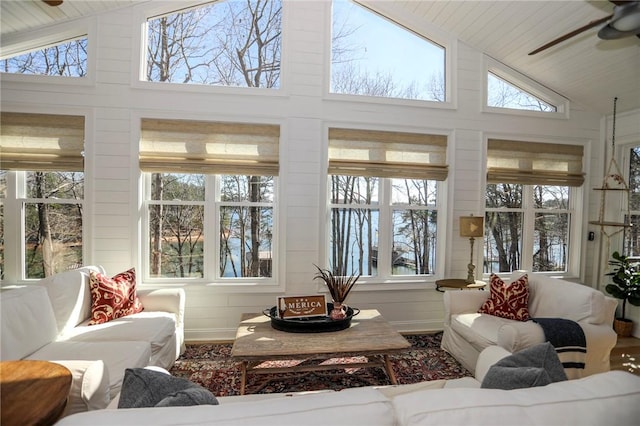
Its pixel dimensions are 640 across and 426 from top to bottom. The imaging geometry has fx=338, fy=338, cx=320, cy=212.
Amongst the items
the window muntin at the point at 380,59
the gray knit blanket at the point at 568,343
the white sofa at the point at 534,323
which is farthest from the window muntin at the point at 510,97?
the gray knit blanket at the point at 568,343

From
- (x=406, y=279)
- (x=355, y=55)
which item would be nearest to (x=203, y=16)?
(x=355, y=55)

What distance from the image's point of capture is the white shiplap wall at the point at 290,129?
11.9 ft

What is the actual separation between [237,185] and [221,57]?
1.49m

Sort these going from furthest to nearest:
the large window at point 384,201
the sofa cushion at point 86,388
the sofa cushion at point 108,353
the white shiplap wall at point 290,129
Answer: the large window at point 384,201 < the white shiplap wall at point 290,129 < the sofa cushion at point 108,353 < the sofa cushion at point 86,388

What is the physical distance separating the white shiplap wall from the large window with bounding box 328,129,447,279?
177 mm

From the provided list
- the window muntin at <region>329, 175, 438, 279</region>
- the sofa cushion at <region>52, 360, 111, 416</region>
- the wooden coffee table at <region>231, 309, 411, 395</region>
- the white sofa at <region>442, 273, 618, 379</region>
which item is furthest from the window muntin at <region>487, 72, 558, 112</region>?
the sofa cushion at <region>52, 360, 111, 416</region>

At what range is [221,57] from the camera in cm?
392

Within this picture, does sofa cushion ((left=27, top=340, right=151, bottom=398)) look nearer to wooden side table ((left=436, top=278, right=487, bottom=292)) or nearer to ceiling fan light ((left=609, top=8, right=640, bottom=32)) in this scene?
wooden side table ((left=436, top=278, right=487, bottom=292))

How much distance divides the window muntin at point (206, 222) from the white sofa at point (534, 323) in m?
2.10

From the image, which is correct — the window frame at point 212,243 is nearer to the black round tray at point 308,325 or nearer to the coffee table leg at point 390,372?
the black round tray at point 308,325

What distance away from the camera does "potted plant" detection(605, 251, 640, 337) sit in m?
3.96

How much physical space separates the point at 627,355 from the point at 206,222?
4.70 m

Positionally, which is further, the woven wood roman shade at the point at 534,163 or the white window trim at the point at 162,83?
the woven wood roman shade at the point at 534,163

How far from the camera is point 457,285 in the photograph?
3.88 m
